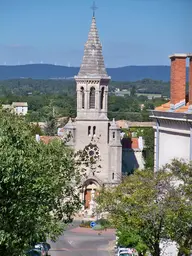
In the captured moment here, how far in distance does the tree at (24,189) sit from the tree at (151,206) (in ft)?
5.05

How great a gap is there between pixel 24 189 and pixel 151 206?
A: 456 centimetres

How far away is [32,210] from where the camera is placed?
17.6 meters

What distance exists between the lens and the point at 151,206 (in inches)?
819

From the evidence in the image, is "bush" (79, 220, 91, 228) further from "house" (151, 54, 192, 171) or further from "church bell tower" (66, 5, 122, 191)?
"house" (151, 54, 192, 171)

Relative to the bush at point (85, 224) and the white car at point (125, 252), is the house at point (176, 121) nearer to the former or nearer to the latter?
the white car at point (125, 252)

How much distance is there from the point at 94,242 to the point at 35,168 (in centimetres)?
2960

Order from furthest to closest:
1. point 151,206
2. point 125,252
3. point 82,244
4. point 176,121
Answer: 1. point 82,244
2. point 125,252
3. point 176,121
4. point 151,206

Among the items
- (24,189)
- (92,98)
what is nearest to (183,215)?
(24,189)

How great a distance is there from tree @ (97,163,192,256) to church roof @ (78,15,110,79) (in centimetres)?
3770

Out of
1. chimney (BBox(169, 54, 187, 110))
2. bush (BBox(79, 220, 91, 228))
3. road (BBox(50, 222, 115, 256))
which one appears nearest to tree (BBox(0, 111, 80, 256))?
chimney (BBox(169, 54, 187, 110))

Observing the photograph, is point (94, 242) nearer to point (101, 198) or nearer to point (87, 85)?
point (87, 85)

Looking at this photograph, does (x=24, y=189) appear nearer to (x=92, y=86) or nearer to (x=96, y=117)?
(x=92, y=86)

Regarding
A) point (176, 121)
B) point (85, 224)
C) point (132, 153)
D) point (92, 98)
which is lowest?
point (85, 224)

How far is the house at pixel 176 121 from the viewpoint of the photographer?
2420 centimetres
